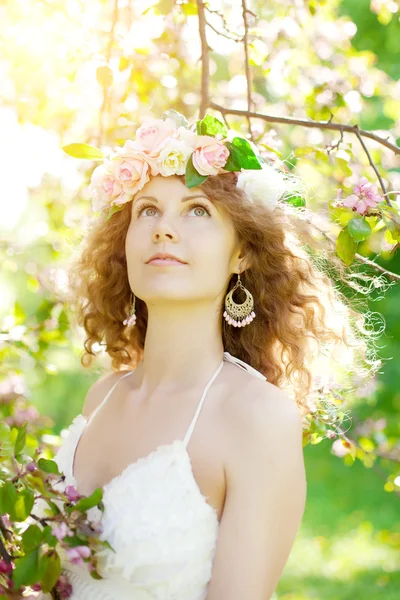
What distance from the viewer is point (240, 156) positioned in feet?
7.16

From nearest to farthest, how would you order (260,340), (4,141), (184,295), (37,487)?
(37,487), (184,295), (260,340), (4,141)

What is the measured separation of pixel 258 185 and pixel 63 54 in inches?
57.1

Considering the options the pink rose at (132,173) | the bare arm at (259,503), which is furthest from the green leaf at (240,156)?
the bare arm at (259,503)

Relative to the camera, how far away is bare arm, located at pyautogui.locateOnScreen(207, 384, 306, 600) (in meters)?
1.87

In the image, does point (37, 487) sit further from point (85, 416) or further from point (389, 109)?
point (389, 109)

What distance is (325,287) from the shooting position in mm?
2447

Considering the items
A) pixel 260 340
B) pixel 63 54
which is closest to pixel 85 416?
pixel 260 340

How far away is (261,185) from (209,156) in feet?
0.56

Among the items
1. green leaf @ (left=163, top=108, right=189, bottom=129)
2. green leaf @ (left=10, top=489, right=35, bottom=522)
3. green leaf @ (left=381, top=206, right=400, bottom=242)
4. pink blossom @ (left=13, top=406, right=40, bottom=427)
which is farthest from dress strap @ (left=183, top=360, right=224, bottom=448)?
pink blossom @ (left=13, top=406, right=40, bottom=427)

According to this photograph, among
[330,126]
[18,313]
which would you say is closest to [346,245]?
[330,126]

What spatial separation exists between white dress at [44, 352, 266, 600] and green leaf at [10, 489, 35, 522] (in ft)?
1.15

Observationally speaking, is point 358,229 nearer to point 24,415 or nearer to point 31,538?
point 31,538

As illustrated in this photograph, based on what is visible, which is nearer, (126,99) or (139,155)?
(139,155)

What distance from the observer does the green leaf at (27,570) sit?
158 centimetres
